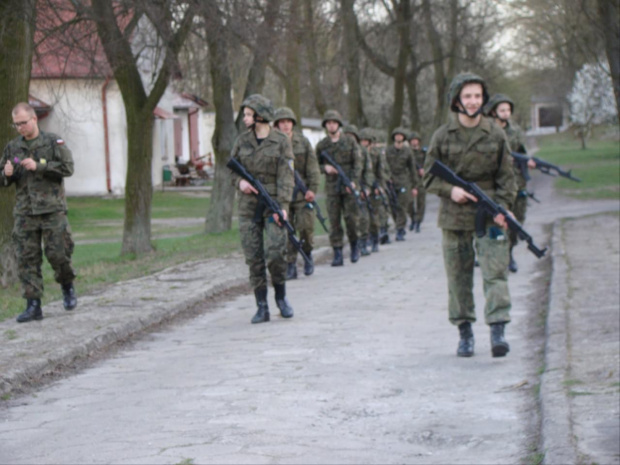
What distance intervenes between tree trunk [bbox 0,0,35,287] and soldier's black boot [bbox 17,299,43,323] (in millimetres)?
3105

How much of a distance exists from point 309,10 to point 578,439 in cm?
2030

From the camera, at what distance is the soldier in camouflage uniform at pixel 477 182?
8.12 m

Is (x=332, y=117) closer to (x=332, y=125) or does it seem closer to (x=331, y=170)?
(x=332, y=125)

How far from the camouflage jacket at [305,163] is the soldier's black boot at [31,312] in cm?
473

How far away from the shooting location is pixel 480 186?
820 cm

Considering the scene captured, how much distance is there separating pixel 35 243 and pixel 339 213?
6.81 metres

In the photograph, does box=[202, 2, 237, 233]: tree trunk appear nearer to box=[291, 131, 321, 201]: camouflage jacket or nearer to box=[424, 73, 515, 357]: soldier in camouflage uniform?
box=[291, 131, 321, 201]: camouflage jacket

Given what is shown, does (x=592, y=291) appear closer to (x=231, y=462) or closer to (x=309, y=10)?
(x=231, y=462)

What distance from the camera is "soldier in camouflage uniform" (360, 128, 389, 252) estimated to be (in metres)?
18.1

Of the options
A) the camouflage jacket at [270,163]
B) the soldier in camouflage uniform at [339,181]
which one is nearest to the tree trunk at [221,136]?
the soldier in camouflage uniform at [339,181]

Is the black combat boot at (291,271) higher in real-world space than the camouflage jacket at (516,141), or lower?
lower

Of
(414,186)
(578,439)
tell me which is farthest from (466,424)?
(414,186)

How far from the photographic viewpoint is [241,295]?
1296 centimetres

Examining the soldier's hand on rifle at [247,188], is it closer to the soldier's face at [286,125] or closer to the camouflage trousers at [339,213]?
the soldier's face at [286,125]
